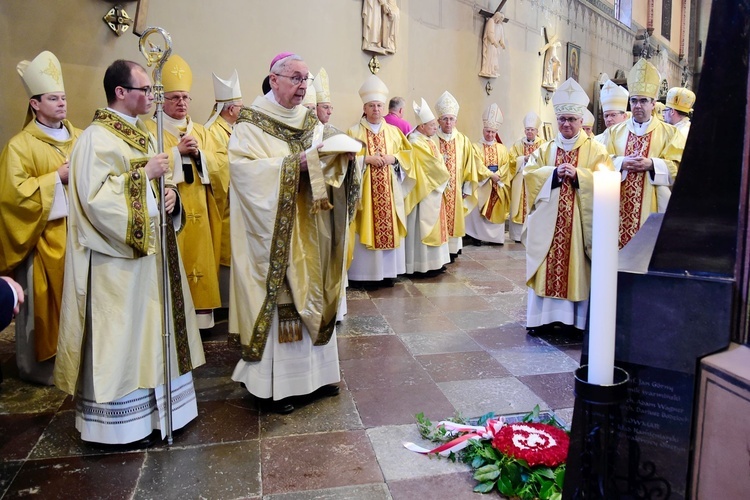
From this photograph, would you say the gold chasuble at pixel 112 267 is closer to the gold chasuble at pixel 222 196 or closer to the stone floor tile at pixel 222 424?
the stone floor tile at pixel 222 424

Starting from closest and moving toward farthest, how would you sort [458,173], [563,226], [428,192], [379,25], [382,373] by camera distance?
[382,373]
[563,226]
[428,192]
[458,173]
[379,25]

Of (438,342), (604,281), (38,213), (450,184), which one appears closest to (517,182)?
(450,184)

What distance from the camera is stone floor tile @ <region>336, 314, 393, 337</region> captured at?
4777 millimetres

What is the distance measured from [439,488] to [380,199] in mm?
4301

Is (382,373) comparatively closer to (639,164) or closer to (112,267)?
(112,267)

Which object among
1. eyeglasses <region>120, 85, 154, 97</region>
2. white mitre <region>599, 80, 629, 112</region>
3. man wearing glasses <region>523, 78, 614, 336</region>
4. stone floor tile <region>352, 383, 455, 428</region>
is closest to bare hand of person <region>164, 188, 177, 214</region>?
eyeglasses <region>120, 85, 154, 97</region>

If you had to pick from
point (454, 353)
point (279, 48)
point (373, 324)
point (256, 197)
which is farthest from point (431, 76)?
point (256, 197)

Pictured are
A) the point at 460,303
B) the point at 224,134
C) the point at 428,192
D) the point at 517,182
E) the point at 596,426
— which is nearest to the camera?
the point at 596,426

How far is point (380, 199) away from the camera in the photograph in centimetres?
654

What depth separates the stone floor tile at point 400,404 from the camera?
321 cm

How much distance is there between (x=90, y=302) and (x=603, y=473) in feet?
7.99

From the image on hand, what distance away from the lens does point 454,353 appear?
168 inches

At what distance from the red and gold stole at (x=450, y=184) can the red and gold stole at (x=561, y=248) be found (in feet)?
10.0

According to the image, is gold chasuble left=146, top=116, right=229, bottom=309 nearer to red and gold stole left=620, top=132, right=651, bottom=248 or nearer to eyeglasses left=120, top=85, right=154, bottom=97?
eyeglasses left=120, top=85, right=154, bottom=97
